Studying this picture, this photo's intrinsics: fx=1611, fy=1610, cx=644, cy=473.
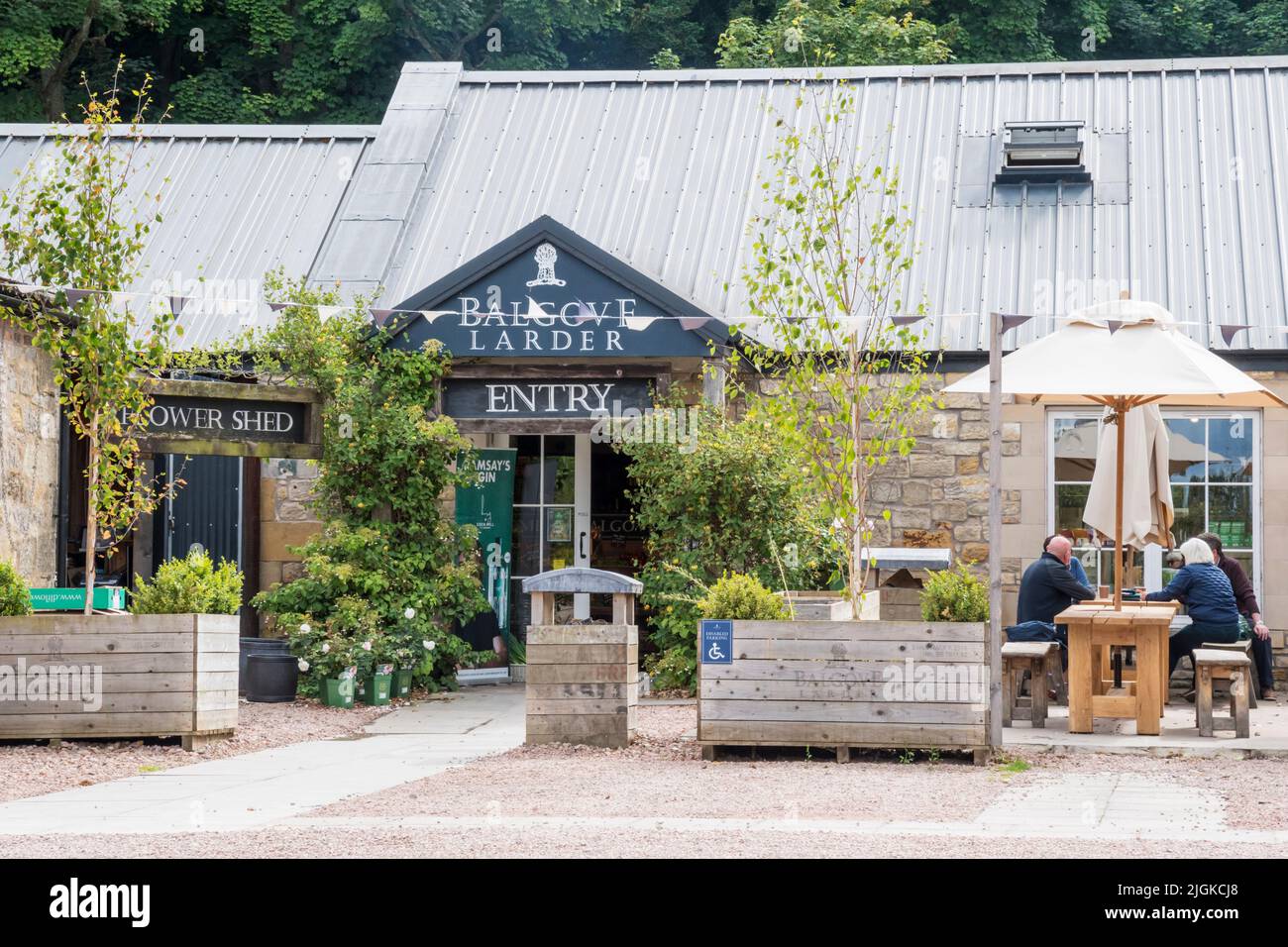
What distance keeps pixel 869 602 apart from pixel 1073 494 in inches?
141

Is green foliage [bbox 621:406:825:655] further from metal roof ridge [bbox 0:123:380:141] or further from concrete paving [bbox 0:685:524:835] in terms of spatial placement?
A: metal roof ridge [bbox 0:123:380:141]

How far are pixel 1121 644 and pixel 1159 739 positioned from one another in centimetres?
62

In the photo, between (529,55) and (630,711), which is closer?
(630,711)

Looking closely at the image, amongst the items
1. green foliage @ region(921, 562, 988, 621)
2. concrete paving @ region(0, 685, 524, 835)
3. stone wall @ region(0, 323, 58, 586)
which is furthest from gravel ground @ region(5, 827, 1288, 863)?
stone wall @ region(0, 323, 58, 586)

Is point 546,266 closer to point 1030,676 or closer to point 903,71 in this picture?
point 1030,676

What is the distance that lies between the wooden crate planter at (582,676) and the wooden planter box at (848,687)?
54 cm

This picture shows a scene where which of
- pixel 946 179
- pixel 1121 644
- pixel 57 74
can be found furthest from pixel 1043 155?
pixel 57 74

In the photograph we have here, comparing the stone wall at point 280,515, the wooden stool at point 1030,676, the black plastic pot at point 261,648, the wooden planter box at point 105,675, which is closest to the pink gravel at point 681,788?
the wooden stool at point 1030,676

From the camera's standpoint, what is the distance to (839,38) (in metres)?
24.0

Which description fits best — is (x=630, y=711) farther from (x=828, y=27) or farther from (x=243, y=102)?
(x=243, y=102)

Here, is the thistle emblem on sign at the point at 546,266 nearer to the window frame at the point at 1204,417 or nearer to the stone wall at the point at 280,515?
the stone wall at the point at 280,515

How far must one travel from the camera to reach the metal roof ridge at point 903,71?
53.4ft

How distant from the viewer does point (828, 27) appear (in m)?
23.9
